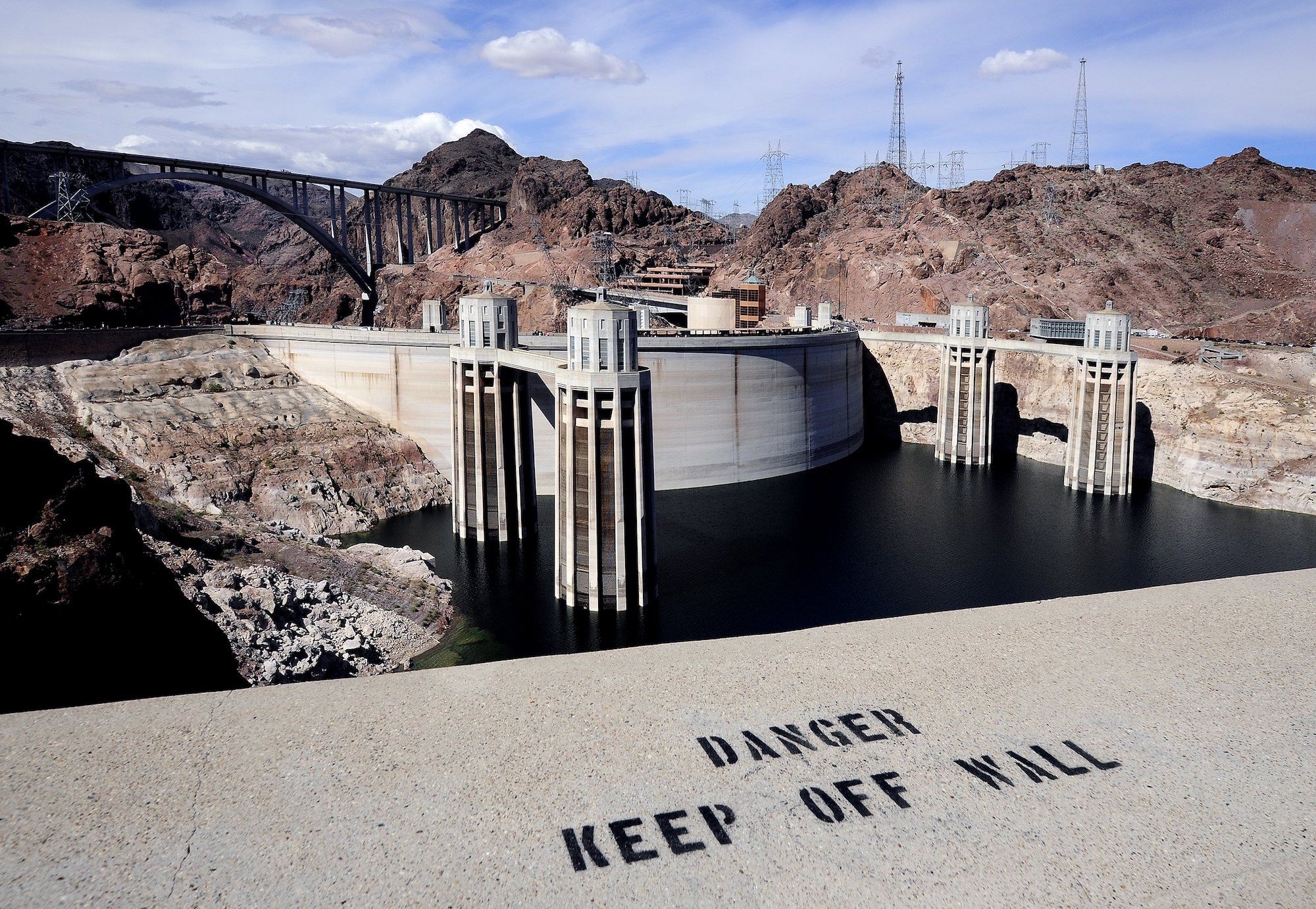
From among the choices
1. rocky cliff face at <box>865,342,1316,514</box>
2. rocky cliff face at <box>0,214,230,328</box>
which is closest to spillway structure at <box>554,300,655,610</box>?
rocky cliff face at <box>865,342,1316,514</box>

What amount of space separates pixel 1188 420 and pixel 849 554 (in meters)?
35.1

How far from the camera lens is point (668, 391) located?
6281cm

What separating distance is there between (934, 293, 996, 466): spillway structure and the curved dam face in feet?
49.3

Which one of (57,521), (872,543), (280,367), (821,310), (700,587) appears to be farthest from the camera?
(821,310)

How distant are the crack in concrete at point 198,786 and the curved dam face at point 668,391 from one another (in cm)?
3829

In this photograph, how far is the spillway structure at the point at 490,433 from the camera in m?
50.9

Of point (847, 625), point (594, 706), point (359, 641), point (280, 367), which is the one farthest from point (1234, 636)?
point (280, 367)

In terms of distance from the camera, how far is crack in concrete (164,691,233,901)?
48.9 ft

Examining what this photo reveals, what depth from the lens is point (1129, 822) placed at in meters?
17.3

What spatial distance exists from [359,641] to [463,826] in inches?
717

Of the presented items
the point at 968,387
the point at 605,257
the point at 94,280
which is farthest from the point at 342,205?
the point at 968,387

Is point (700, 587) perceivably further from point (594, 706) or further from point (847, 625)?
point (594, 706)

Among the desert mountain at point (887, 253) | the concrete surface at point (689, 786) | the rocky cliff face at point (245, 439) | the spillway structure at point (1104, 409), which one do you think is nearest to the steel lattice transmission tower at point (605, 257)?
the desert mountain at point (887, 253)

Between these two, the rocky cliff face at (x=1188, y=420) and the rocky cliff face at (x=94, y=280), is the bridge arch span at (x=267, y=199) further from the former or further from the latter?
the rocky cliff face at (x=1188, y=420)
